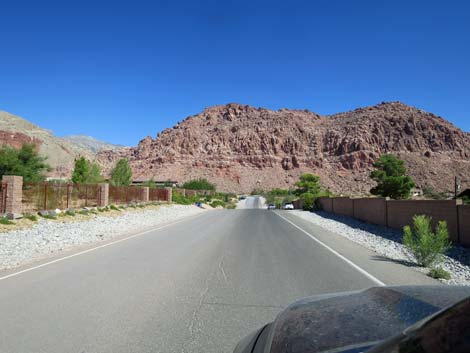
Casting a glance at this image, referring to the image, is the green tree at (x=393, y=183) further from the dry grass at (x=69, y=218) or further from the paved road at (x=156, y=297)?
the paved road at (x=156, y=297)

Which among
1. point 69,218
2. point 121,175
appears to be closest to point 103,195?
point 69,218

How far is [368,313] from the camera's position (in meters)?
A: 2.63

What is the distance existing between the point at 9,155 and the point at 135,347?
35.3 metres

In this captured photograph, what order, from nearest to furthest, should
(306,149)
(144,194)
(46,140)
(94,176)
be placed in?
(144,194) → (94,176) → (46,140) → (306,149)

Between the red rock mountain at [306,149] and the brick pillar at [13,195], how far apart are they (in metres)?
117

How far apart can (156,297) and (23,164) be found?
113ft

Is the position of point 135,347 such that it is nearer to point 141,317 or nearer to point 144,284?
point 141,317

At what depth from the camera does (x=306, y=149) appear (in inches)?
6585

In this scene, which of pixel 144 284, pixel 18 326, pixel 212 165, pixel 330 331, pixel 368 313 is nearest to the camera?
pixel 330 331

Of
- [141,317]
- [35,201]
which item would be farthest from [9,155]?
[141,317]

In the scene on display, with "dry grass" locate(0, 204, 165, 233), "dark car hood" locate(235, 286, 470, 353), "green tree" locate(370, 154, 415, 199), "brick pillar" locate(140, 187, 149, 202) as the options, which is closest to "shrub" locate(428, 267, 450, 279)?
"dark car hood" locate(235, 286, 470, 353)

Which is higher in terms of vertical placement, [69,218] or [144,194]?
[144,194]

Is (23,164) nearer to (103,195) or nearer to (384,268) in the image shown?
(103,195)

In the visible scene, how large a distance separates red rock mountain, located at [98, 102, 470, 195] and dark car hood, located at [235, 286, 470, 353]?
131 metres
